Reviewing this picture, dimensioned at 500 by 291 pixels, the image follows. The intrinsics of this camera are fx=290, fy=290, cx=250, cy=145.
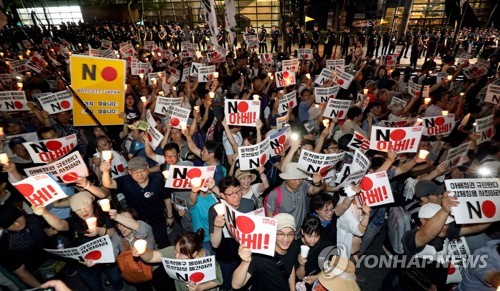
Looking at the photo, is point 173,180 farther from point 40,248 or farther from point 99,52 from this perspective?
point 99,52

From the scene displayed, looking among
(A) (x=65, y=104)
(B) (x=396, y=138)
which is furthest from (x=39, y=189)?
(B) (x=396, y=138)

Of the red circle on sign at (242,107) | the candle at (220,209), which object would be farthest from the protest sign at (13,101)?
the candle at (220,209)

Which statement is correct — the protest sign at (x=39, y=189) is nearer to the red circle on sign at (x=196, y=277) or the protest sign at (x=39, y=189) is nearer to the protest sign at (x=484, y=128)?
the red circle on sign at (x=196, y=277)

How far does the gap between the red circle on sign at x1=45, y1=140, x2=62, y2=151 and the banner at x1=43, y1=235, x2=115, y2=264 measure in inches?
88.5

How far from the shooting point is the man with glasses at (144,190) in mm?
4062

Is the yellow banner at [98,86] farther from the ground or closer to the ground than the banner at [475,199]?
farther from the ground

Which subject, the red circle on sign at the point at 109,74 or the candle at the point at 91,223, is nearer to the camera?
the candle at the point at 91,223

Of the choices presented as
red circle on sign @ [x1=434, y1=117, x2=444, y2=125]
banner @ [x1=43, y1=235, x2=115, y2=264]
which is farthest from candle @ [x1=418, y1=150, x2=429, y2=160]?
banner @ [x1=43, y1=235, x2=115, y2=264]

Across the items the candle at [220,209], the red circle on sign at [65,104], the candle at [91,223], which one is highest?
the red circle on sign at [65,104]

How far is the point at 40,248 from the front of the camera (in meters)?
3.53

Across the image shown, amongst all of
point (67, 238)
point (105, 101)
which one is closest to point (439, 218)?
point (67, 238)

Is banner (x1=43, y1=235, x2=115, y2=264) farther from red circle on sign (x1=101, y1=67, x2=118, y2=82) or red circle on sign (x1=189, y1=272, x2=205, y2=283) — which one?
red circle on sign (x1=101, y1=67, x2=118, y2=82)

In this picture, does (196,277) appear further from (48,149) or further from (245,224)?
(48,149)

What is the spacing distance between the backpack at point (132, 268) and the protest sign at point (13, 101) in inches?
220
